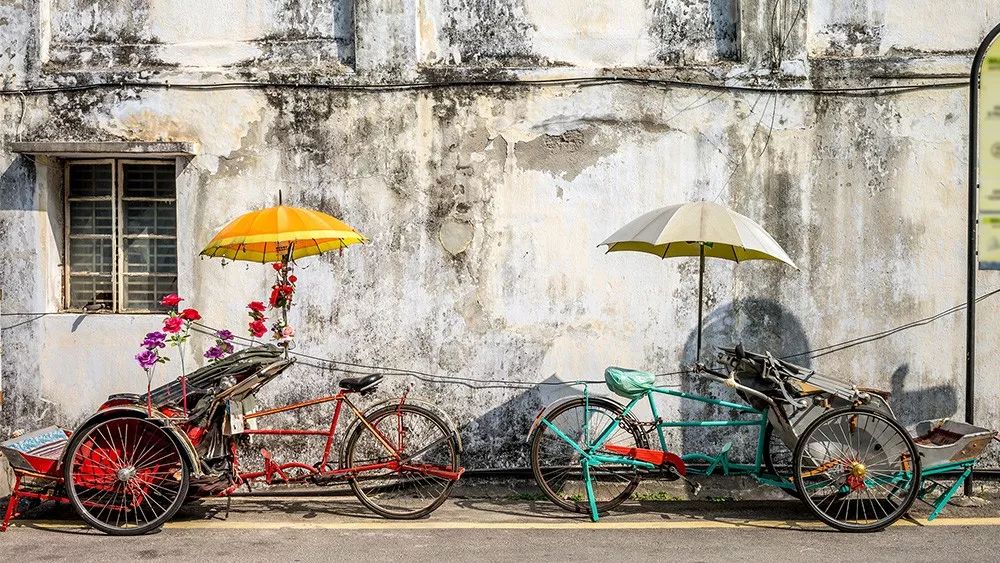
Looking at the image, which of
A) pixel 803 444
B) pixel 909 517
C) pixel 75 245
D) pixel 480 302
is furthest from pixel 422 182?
pixel 909 517

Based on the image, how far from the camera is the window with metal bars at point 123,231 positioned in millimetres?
8609

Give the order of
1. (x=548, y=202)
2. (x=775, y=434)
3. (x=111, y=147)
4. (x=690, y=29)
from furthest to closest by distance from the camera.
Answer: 1. (x=690, y=29)
2. (x=548, y=202)
3. (x=111, y=147)
4. (x=775, y=434)

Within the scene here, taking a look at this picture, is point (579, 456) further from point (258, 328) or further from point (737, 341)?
point (258, 328)

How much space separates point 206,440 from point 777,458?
4625 mm

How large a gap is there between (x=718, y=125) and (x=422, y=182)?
256 cm

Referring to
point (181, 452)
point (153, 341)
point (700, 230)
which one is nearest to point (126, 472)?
point (181, 452)

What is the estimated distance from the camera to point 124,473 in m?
7.04

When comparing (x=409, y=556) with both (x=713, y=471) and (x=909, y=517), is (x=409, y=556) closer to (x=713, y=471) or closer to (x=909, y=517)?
(x=713, y=471)

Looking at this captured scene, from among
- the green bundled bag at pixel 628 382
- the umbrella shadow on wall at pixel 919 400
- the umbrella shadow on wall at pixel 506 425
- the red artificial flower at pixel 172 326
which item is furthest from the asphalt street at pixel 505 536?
the red artificial flower at pixel 172 326

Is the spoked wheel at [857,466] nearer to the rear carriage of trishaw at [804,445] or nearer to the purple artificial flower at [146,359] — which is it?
the rear carriage of trishaw at [804,445]

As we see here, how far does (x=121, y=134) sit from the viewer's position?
8.42 m

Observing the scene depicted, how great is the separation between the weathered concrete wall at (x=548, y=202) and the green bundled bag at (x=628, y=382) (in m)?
0.87

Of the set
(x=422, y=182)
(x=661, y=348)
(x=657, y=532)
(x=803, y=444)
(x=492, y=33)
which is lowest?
(x=657, y=532)

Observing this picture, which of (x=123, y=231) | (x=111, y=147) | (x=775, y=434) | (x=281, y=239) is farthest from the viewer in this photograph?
(x=123, y=231)
